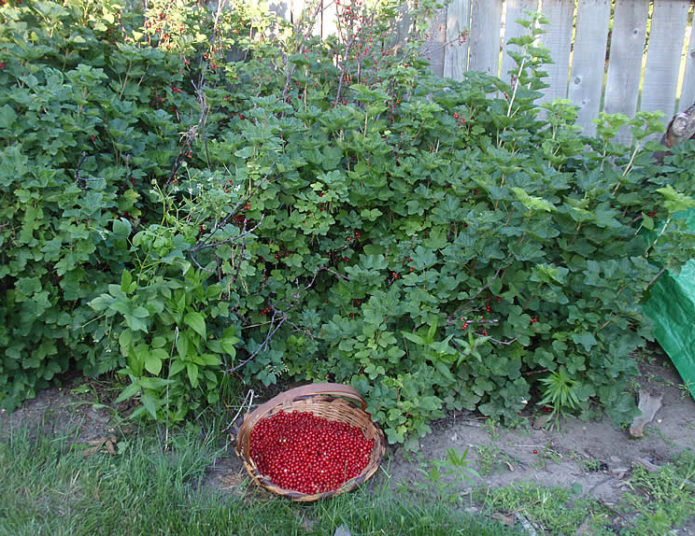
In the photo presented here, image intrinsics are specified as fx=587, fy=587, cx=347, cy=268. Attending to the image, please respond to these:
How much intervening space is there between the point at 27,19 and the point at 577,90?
3692mm

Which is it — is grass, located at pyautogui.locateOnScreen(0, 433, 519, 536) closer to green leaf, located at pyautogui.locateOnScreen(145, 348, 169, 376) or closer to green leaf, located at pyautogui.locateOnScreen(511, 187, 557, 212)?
green leaf, located at pyautogui.locateOnScreen(145, 348, 169, 376)

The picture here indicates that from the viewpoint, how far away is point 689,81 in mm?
4355

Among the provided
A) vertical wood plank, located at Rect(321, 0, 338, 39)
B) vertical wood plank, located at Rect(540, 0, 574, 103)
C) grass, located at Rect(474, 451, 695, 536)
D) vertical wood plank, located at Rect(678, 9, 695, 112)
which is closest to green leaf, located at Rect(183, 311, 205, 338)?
grass, located at Rect(474, 451, 695, 536)

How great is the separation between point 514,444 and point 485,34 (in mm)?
3024

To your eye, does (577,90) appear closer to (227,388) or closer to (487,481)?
(487,481)

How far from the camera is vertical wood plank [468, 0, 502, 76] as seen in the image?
4363 mm

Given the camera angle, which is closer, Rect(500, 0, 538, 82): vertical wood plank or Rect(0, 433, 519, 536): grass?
Rect(0, 433, 519, 536): grass

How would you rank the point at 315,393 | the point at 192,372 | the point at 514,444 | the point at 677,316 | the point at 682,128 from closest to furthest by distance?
the point at 192,372 → the point at 315,393 → the point at 514,444 → the point at 677,316 → the point at 682,128

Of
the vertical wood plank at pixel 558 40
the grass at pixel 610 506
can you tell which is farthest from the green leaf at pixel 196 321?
the vertical wood plank at pixel 558 40

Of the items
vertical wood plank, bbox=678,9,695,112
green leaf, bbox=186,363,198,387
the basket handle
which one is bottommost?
the basket handle

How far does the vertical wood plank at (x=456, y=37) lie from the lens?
4383 millimetres

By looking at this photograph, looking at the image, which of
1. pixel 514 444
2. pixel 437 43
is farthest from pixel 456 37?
pixel 514 444

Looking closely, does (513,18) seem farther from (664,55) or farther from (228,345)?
(228,345)

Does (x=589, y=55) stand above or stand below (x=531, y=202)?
above
